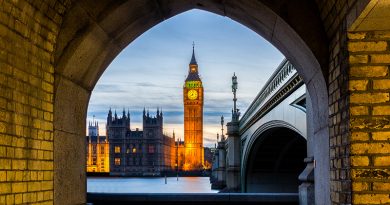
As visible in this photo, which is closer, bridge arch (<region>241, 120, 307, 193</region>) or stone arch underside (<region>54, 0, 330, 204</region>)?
stone arch underside (<region>54, 0, 330, 204</region>)

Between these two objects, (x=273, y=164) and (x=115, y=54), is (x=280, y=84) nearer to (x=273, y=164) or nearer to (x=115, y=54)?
(x=115, y=54)

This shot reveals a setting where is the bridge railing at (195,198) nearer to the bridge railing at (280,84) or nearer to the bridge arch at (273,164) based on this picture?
the bridge railing at (280,84)

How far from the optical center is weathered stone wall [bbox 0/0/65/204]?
7.18m

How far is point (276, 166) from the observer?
143ft

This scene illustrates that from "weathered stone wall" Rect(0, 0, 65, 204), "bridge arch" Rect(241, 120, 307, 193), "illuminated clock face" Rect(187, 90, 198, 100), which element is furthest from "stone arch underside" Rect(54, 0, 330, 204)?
"illuminated clock face" Rect(187, 90, 198, 100)

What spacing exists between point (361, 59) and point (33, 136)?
4.04m

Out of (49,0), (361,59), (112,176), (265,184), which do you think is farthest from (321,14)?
(112,176)

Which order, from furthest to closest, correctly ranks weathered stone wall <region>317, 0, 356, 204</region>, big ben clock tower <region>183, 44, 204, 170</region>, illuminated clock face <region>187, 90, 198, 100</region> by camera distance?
1. illuminated clock face <region>187, 90, 198, 100</region>
2. big ben clock tower <region>183, 44, 204, 170</region>
3. weathered stone wall <region>317, 0, 356, 204</region>

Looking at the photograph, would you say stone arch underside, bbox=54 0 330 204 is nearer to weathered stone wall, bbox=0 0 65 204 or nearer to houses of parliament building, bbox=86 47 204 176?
weathered stone wall, bbox=0 0 65 204

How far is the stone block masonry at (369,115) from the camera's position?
676cm

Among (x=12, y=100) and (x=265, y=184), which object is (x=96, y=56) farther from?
(x=265, y=184)

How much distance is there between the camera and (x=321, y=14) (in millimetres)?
8219

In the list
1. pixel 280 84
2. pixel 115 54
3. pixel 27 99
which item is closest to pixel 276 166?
pixel 280 84

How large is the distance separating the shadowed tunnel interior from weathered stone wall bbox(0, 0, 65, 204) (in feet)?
98.4
